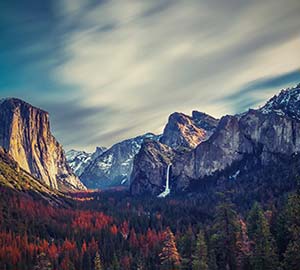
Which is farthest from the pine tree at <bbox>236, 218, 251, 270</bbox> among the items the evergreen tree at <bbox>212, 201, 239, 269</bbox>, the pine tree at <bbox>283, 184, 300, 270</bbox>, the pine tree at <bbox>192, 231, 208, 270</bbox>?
the pine tree at <bbox>283, 184, 300, 270</bbox>

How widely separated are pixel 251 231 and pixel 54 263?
9274 centimetres

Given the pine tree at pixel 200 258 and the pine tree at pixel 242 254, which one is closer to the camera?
the pine tree at pixel 200 258

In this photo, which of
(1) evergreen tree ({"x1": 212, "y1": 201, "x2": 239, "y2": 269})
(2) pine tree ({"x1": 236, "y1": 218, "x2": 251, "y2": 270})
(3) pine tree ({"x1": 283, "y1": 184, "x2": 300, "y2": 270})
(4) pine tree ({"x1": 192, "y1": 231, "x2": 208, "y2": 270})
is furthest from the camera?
(2) pine tree ({"x1": 236, "y1": 218, "x2": 251, "y2": 270})

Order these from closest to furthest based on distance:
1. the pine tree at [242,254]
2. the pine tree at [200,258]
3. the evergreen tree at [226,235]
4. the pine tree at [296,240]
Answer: the pine tree at [296,240] → the evergreen tree at [226,235] → the pine tree at [200,258] → the pine tree at [242,254]

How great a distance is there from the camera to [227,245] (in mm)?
92812

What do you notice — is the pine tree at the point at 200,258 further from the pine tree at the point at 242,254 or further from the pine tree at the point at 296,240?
the pine tree at the point at 296,240

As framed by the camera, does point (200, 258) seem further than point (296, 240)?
Yes

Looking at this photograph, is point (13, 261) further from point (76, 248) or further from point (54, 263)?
point (76, 248)

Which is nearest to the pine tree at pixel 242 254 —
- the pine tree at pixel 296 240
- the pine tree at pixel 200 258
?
the pine tree at pixel 200 258

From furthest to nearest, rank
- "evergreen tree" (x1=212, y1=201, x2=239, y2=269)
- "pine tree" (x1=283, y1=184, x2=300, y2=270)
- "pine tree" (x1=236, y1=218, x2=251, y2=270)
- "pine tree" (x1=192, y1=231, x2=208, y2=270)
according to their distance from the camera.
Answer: "pine tree" (x1=236, y1=218, x2=251, y2=270)
"pine tree" (x1=192, y1=231, x2=208, y2=270)
"evergreen tree" (x1=212, y1=201, x2=239, y2=269)
"pine tree" (x1=283, y1=184, x2=300, y2=270)

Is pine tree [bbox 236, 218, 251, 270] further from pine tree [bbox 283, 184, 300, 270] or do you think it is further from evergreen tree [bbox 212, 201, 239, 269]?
pine tree [bbox 283, 184, 300, 270]

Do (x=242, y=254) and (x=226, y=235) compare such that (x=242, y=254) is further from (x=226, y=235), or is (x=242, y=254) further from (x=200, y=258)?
(x=200, y=258)

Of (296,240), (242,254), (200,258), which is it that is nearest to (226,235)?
(242,254)

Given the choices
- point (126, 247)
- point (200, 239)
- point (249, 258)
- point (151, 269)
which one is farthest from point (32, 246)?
point (249, 258)
